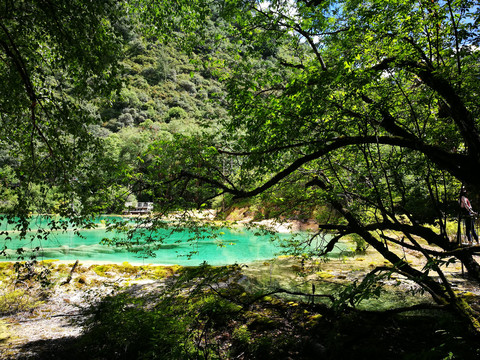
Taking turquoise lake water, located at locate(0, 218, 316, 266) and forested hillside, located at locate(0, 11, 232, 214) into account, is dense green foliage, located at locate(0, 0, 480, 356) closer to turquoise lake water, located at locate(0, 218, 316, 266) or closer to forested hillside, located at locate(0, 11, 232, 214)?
forested hillside, located at locate(0, 11, 232, 214)

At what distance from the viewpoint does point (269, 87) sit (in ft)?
15.1

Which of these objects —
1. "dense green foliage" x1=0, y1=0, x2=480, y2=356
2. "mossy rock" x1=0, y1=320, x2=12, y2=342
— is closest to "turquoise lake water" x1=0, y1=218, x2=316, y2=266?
"mossy rock" x1=0, y1=320, x2=12, y2=342

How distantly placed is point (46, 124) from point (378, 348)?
16.5ft

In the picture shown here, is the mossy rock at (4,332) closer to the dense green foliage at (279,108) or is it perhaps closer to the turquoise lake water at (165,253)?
the dense green foliage at (279,108)

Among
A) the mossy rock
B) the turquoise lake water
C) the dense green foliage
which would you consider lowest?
the turquoise lake water

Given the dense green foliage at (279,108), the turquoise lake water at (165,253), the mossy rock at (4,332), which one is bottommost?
the turquoise lake water at (165,253)

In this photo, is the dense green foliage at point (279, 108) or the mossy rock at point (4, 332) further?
the mossy rock at point (4, 332)

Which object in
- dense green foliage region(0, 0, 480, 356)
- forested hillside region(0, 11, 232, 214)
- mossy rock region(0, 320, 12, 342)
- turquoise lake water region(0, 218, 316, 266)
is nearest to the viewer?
dense green foliage region(0, 0, 480, 356)

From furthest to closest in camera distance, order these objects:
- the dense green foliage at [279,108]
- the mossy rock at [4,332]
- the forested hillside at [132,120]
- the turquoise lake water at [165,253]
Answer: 1. the turquoise lake water at [165,253]
2. the mossy rock at [4,332]
3. the forested hillside at [132,120]
4. the dense green foliage at [279,108]

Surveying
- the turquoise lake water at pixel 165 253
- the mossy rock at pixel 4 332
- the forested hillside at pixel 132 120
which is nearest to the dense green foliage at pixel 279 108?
the forested hillside at pixel 132 120

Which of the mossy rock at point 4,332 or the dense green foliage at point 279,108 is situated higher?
the dense green foliage at point 279,108

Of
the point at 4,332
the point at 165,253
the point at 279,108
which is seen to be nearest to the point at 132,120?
the point at 165,253

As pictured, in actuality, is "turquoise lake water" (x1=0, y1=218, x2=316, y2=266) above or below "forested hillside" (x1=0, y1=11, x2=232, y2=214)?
below

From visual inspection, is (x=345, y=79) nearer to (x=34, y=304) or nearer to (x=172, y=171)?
(x=172, y=171)
